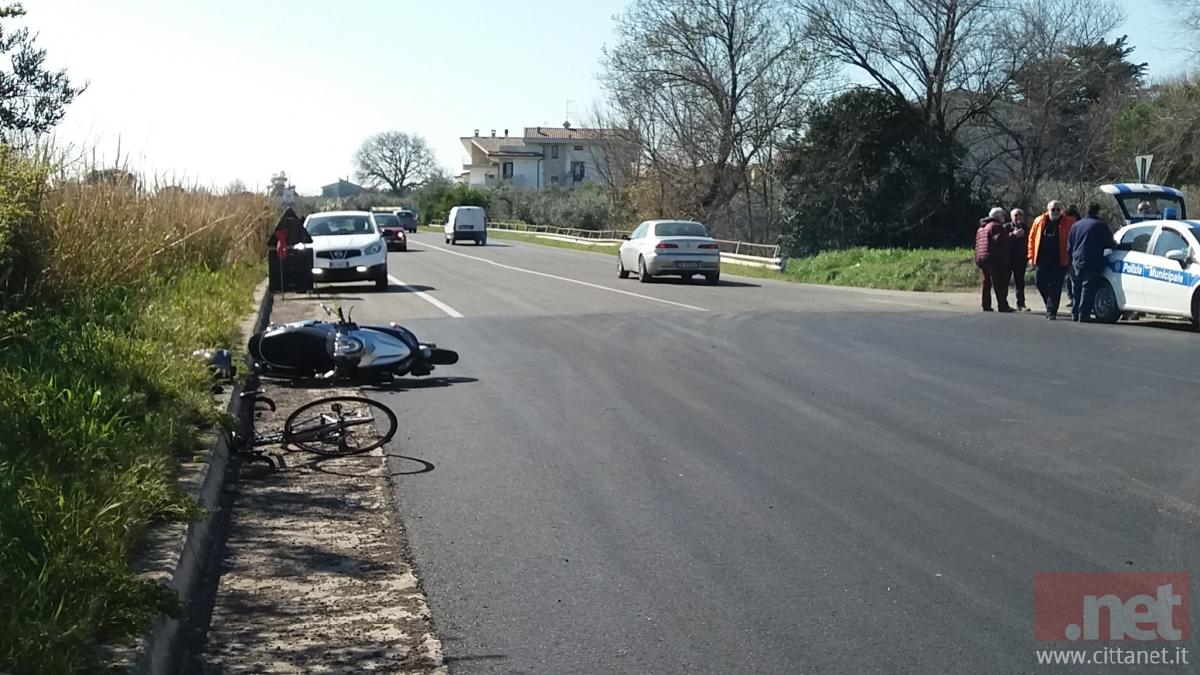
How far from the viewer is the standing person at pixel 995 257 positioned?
859 inches

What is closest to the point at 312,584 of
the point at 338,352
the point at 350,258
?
the point at 338,352

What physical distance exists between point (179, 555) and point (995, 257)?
59.0 ft

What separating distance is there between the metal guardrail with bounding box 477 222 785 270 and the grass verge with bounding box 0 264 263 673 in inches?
827

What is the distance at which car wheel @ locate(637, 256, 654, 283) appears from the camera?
1204 inches

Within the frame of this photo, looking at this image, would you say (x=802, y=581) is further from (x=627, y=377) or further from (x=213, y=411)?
(x=627, y=377)

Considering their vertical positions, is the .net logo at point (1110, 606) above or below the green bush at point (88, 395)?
below

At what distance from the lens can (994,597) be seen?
5.89 m

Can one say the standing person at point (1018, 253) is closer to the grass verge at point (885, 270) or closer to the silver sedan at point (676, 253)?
the grass verge at point (885, 270)

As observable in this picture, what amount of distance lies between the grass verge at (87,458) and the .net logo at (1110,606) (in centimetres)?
352

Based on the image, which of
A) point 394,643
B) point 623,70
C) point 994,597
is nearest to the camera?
point 394,643

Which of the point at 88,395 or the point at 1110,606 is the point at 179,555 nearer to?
the point at 88,395

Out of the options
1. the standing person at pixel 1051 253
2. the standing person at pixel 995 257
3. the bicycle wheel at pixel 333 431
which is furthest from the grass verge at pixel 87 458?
the standing person at pixel 995 257

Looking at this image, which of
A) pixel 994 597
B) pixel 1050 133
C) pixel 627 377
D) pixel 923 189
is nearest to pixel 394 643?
pixel 994 597

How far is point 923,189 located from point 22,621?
38283 mm
